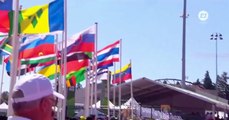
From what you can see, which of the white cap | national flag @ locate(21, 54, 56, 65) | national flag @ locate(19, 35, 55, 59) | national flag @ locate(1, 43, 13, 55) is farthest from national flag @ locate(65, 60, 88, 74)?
the white cap

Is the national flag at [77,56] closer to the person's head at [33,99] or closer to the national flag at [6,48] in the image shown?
the national flag at [6,48]

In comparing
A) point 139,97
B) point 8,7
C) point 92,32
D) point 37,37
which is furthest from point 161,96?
point 8,7

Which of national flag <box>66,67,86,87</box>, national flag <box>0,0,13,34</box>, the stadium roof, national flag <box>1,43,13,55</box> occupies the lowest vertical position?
the stadium roof

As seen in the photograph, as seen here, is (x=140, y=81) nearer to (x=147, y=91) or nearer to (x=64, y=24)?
(x=147, y=91)

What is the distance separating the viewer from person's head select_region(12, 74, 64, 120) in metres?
3.10

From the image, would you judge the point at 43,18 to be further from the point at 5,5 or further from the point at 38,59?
the point at 38,59

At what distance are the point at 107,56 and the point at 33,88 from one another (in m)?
26.1

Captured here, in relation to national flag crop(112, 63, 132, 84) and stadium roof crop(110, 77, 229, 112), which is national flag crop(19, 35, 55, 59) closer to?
national flag crop(112, 63, 132, 84)

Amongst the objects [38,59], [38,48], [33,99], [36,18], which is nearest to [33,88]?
[33,99]

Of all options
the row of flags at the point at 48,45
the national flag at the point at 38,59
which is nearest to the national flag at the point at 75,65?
the row of flags at the point at 48,45

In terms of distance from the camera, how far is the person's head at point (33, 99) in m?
3.10

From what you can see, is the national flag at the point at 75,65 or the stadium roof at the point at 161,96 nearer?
the national flag at the point at 75,65

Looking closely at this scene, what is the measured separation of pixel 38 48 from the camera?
18.3 m

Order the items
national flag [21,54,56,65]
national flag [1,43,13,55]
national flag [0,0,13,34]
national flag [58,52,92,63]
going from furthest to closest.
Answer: national flag [58,52,92,63] → national flag [21,54,56,65] → national flag [1,43,13,55] → national flag [0,0,13,34]
